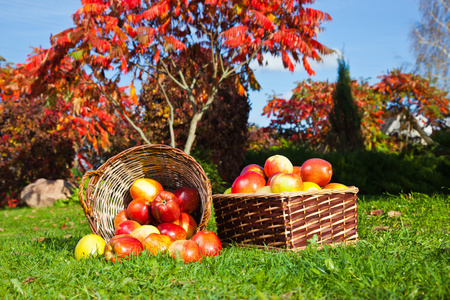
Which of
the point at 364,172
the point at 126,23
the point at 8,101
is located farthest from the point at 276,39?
the point at 8,101

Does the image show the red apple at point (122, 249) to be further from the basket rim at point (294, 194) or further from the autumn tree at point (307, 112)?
the autumn tree at point (307, 112)

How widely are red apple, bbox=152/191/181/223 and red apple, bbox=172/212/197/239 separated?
0.10m

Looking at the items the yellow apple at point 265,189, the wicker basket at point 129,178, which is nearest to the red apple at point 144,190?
the wicker basket at point 129,178

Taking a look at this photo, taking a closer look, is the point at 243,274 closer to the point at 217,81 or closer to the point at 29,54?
the point at 217,81

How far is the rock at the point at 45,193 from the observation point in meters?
9.61

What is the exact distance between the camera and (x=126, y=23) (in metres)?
6.30

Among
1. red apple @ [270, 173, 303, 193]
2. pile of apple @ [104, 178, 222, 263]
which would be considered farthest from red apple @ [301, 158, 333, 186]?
pile of apple @ [104, 178, 222, 263]

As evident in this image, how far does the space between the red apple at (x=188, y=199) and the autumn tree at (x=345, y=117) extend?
24.5 ft

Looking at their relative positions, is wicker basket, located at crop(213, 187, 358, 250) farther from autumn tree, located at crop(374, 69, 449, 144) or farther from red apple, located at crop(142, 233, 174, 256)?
autumn tree, located at crop(374, 69, 449, 144)

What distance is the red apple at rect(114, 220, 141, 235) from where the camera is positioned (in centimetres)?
289

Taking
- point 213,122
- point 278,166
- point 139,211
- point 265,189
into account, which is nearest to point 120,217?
point 139,211

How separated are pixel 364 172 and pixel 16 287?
252 inches

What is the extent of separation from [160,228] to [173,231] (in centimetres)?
12

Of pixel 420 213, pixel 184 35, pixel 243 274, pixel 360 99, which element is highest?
pixel 184 35
